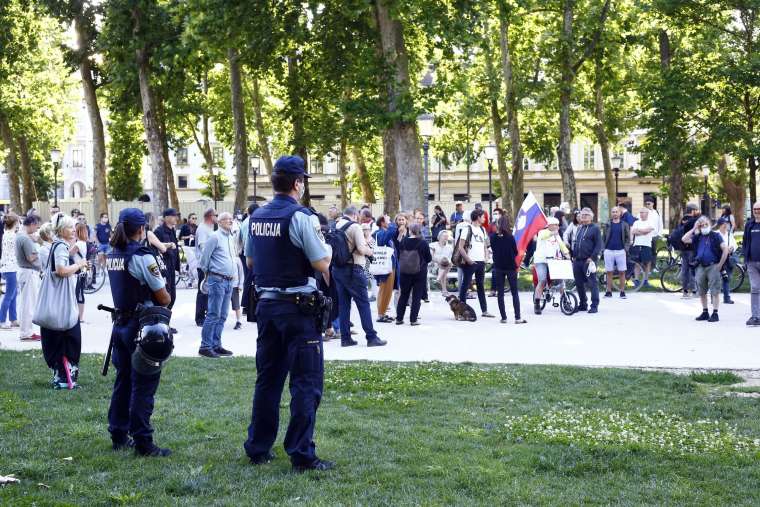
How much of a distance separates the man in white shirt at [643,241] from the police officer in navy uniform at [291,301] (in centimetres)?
1627

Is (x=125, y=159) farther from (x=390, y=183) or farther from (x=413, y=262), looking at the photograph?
(x=413, y=262)

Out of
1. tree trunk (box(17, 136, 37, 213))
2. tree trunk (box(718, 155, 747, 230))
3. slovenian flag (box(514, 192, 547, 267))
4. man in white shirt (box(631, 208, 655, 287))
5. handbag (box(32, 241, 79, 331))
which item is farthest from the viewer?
tree trunk (box(718, 155, 747, 230))

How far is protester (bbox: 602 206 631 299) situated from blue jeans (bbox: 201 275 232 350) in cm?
917

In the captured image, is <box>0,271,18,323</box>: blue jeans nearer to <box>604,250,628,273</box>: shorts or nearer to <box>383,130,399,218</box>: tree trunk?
<box>604,250,628,273</box>: shorts

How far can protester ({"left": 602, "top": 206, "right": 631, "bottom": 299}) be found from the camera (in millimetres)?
20109

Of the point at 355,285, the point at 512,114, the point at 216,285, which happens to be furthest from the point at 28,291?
the point at 512,114

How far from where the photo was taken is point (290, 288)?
683 centimetres

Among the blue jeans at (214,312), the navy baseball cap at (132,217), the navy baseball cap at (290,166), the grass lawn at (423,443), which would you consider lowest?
the grass lawn at (423,443)

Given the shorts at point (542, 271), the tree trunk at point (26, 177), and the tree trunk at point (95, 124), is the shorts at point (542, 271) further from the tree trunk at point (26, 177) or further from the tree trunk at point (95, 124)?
the tree trunk at point (26, 177)

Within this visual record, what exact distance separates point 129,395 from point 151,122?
28813 mm

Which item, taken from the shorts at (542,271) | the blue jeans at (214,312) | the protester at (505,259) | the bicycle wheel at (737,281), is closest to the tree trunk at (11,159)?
the bicycle wheel at (737,281)

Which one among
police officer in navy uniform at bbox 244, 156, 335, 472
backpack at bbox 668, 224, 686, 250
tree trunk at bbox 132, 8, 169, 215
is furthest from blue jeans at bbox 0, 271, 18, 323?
tree trunk at bbox 132, 8, 169, 215

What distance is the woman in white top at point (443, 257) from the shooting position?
840 inches

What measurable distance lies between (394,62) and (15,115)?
28.2m
